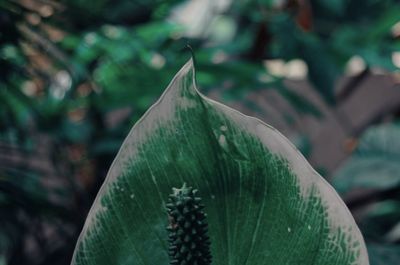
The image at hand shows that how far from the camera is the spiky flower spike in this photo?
365 mm

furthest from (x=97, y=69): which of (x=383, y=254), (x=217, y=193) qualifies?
(x=217, y=193)

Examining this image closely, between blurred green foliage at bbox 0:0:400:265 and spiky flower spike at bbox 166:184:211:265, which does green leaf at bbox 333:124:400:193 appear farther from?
Result: spiky flower spike at bbox 166:184:211:265

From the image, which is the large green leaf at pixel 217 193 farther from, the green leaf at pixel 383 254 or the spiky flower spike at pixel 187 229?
the green leaf at pixel 383 254

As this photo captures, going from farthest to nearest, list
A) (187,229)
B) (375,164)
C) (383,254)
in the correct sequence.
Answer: (375,164), (383,254), (187,229)

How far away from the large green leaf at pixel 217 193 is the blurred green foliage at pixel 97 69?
0.47 m

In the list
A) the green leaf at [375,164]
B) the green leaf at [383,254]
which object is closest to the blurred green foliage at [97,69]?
the green leaf at [375,164]

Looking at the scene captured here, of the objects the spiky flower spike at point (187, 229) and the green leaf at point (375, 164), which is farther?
the green leaf at point (375, 164)

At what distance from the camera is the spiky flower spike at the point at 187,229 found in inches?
14.4

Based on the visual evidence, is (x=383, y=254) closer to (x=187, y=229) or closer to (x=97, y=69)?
(x=187, y=229)

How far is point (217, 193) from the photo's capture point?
0.39 m

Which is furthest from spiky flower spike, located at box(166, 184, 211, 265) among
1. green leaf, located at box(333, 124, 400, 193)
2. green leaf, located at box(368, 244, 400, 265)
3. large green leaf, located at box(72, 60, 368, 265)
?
green leaf, located at box(333, 124, 400, 193)

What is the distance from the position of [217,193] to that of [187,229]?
0.10 ft

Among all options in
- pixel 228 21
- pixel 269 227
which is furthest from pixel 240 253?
pixel 228 21

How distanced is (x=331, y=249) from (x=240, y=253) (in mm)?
54
